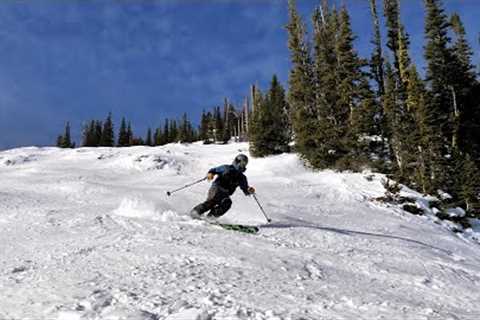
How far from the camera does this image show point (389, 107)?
91.7ft

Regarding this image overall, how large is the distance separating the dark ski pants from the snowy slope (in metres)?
0.46

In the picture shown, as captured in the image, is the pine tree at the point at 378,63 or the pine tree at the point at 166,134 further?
the pine tree at the point at 166,134

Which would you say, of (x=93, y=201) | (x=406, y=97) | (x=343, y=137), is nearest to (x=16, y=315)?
(x=93, y=201)

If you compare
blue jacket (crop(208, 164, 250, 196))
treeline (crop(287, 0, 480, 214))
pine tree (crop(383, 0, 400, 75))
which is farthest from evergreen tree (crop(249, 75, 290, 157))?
blue jacket (crop(208, 164, 250, 196))

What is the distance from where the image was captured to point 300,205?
50.0ft

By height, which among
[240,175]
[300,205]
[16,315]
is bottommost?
[300,205]

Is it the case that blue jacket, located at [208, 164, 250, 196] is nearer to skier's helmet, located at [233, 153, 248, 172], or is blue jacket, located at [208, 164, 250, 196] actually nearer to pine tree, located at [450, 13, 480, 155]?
skier's helmet, located at [233, 153, 248, 172]

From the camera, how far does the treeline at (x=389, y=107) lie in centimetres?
2450

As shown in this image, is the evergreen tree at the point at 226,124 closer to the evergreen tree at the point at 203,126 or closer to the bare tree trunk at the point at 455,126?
the evergreen tree at the point at 203,126

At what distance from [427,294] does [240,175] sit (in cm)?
533

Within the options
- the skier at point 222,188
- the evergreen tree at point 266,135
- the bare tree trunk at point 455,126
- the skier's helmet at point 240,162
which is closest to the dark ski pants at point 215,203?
the skier at point 222,188

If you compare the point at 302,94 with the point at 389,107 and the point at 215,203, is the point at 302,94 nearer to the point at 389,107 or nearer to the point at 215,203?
the point at 389,107

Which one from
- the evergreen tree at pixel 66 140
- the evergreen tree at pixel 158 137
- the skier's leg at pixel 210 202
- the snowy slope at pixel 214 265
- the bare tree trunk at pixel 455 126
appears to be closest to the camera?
the snowy slope at pixel 214 265

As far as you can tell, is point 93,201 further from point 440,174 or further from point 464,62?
point 464,62
